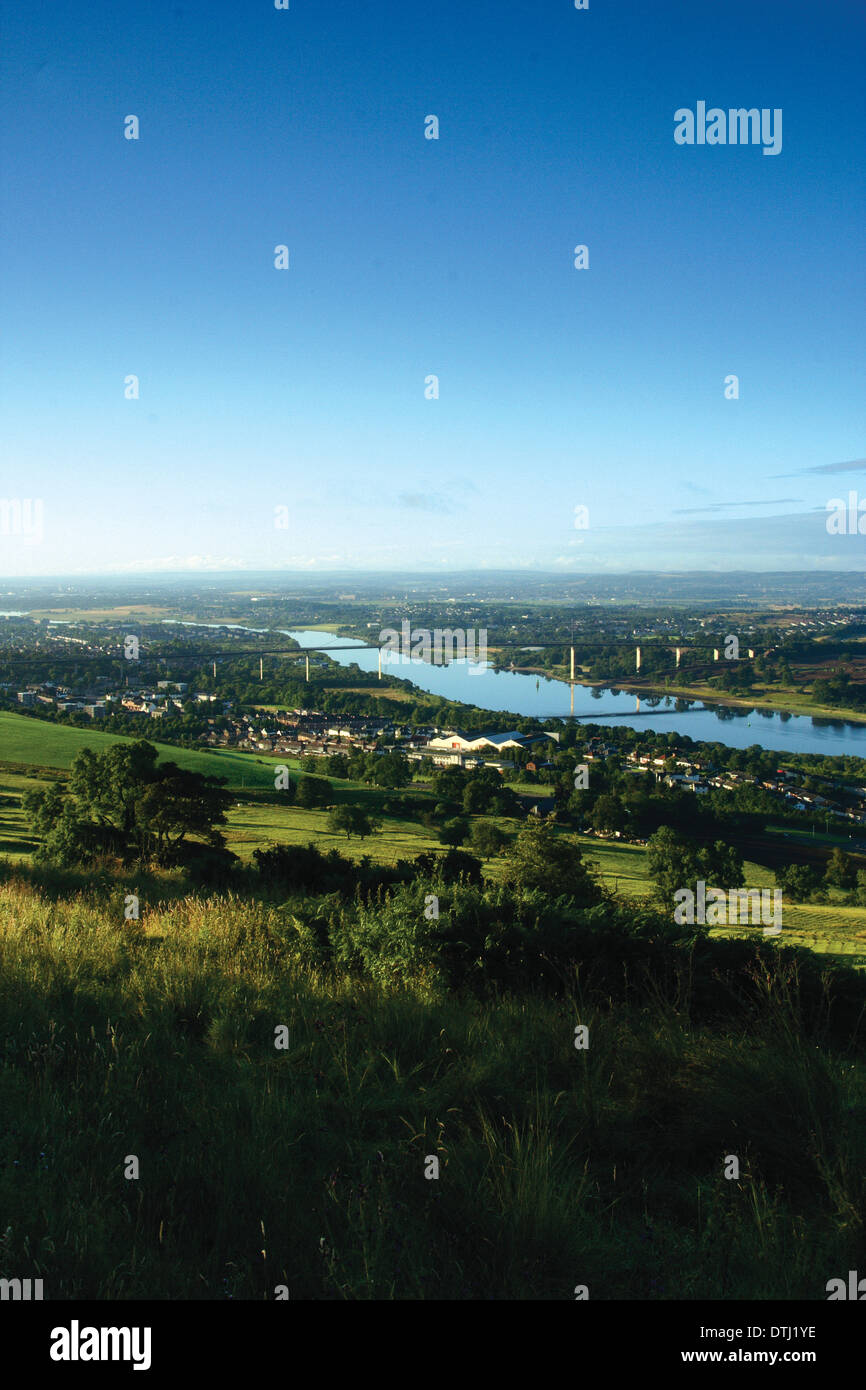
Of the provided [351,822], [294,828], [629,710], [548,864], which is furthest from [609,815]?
[629,710]

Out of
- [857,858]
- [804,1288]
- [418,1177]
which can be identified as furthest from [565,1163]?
[857,858]

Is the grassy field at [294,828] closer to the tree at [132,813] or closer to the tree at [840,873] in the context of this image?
the tree at [840,873]

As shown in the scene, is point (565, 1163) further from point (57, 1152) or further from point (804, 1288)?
point (57, 1152)

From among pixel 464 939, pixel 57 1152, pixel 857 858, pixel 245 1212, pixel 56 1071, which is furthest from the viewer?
pixel 857 858

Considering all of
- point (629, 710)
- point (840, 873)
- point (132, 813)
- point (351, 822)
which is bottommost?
point (840, 873)

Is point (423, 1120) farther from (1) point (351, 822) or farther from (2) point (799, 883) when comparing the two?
(2) point (799, 883)

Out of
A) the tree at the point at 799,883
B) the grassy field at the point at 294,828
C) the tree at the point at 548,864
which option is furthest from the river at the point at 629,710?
the tree at the point at 548,864
